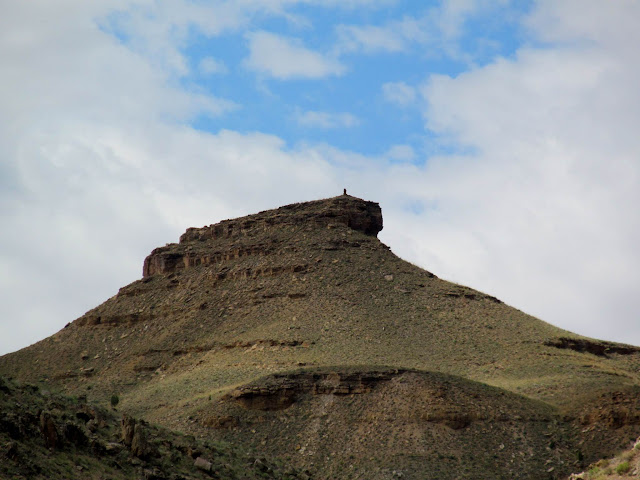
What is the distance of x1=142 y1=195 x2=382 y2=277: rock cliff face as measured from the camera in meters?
92.8

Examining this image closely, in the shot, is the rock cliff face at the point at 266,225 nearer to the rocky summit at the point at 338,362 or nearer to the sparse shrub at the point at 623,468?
the rocky summit at the point at 338,362

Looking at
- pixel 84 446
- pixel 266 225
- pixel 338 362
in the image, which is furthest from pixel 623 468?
pixel 266 225

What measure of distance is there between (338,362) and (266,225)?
27.1 m

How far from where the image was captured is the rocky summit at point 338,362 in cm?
5519

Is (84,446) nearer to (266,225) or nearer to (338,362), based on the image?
(338,362)

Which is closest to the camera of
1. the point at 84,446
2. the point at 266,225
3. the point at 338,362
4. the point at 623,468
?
the point at 84,446

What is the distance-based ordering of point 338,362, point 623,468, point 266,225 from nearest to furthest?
point 623,468, point 338,362, point 266,225

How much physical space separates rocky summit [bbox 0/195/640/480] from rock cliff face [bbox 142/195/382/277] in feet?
0.55

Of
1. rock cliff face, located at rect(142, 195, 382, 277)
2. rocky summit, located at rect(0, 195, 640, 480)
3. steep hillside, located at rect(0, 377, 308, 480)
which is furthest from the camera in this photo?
rock cliff face, located at rect(142, 195, 382, 277)

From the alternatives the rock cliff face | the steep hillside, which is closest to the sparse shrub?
the steep hillside

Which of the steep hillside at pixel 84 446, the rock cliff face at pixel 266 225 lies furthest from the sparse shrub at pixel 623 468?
the rock cliff face at pixel 266 225

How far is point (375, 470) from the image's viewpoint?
52.4 meters

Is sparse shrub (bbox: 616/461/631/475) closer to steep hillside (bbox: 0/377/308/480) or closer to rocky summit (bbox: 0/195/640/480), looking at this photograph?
rocky summit (bbox: 0/195/640/480)

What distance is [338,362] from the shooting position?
6894 cm
